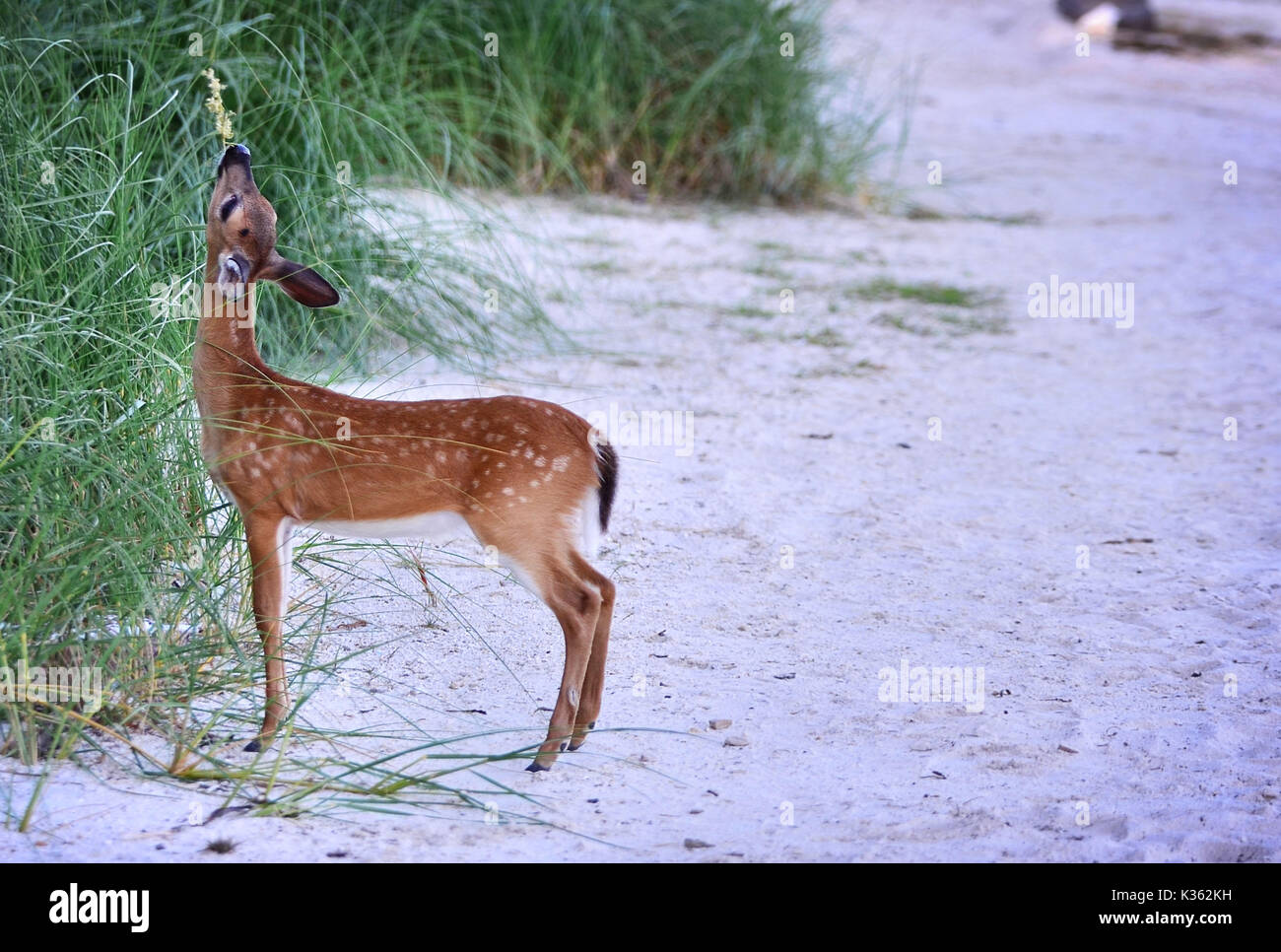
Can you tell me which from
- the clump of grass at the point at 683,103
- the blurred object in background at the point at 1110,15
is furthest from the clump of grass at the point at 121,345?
the blurred object in background at the point at 1110,15

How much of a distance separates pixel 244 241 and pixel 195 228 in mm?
951

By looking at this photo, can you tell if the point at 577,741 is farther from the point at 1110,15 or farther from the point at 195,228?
the point at 1110,15

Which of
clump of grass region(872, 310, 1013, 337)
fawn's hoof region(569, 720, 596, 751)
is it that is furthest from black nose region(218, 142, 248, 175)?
clump of grass region(872, 310, 1013, 337)

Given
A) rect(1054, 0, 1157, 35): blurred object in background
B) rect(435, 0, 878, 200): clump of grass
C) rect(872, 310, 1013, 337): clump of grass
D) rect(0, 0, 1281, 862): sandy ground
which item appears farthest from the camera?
rect(1054, 0, 1157, 35): blurred object in background

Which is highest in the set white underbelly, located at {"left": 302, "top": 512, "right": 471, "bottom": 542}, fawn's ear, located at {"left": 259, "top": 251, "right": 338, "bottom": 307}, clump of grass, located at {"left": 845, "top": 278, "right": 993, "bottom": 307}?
fawn's ear, located at {"left": 259, "top": 251, "right": 338, "bottom": 307}

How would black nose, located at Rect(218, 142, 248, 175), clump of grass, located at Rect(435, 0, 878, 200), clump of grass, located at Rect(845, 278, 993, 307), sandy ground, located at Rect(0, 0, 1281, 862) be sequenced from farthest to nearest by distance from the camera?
1. clump of grass, located at Rect(435, 0, 878, 200)
2. clump of grass, located at Rect(845, 278, 993, 307)
3. black nose, located at Rect(218, 142, 248, 175)
4. sandy ground, located at Rect(0, 0, 1281, 862)

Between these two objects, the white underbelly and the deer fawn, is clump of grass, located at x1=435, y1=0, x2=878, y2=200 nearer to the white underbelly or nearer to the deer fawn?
the deer fawn

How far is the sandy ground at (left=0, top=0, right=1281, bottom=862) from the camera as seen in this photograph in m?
3.54

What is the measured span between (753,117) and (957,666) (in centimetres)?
675

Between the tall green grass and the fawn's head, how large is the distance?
47 centimetres

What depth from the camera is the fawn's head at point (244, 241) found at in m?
3.73

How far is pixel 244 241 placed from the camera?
378 cm

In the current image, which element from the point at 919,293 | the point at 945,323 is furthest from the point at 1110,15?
the point at 945,323

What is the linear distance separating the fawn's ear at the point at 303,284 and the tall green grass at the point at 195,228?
0.50 metres
